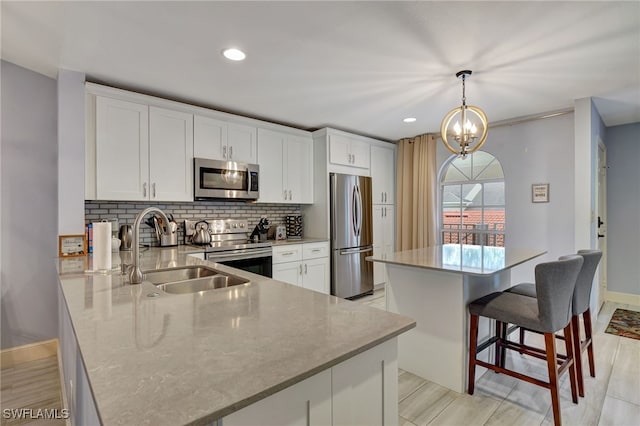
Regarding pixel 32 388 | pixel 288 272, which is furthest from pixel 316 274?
pixel 32 388

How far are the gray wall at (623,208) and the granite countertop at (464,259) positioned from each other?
2664 mm

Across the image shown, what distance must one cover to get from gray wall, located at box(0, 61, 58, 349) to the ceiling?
25 cm

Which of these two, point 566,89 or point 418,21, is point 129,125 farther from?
point 566,89

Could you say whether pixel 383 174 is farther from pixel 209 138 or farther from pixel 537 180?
pixel 209 138

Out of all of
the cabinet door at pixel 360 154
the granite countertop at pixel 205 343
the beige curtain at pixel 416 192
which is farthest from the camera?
the beige curtain at pixel 416 192

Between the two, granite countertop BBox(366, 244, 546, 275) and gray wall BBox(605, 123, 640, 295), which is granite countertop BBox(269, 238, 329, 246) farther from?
gray wall BBox(605, 123, 640, 295)

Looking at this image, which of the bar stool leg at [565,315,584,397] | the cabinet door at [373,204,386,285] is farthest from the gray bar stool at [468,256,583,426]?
the cabinet door at [373,204,386,285]

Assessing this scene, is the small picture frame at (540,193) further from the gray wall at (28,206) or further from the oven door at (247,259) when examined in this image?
the gray wall at (28,206)

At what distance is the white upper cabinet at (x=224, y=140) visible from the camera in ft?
10.8

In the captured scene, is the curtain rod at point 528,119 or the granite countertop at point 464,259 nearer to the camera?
the granite countertop at point 464,259

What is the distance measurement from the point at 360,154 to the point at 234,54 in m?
2.63

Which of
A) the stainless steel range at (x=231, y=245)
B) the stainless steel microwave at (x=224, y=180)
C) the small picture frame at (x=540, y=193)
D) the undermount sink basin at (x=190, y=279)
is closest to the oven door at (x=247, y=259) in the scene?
the stainless steel range at (x=231, y=245)

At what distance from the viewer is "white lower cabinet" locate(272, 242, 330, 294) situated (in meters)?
3.59

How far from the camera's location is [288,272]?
366 centimetres
